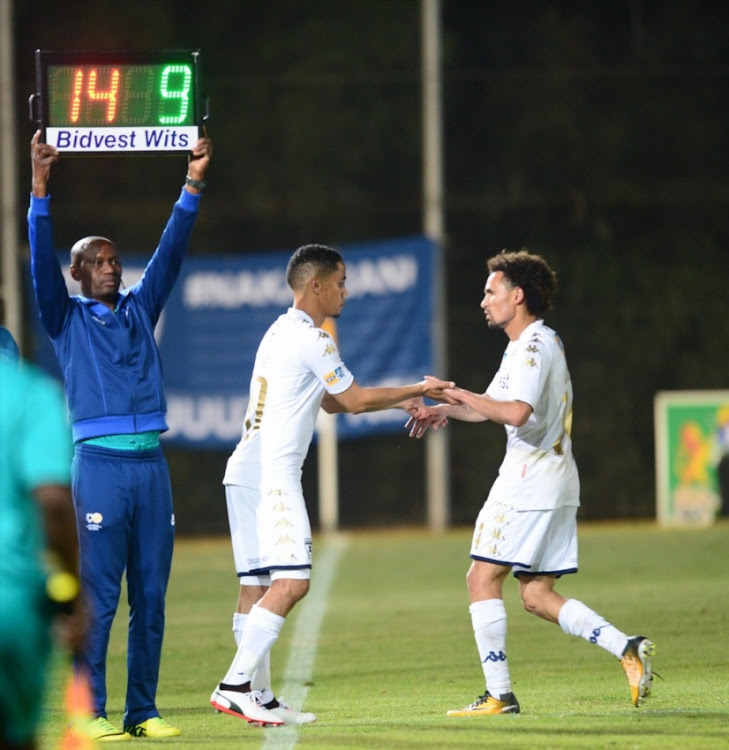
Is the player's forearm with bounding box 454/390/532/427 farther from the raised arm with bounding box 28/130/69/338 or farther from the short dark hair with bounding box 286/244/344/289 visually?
the raised arm with bounding box 28/130/69/338

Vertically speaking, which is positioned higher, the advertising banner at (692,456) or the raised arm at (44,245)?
the raised arm at (44,245)

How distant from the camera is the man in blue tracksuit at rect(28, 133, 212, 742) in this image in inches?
258

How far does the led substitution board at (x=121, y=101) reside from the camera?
22.7ft

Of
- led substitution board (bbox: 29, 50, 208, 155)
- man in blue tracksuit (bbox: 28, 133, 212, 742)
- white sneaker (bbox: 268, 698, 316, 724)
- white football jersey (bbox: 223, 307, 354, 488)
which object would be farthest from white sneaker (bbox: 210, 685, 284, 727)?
led substitution board (bbox: 29, 50, 208, 155)

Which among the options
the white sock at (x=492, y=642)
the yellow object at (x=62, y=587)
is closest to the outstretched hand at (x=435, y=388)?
the white sock at (x=492, y=642)

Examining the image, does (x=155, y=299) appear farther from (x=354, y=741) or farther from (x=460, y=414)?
(x=354, y=741)

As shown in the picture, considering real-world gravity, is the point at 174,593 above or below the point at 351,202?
below

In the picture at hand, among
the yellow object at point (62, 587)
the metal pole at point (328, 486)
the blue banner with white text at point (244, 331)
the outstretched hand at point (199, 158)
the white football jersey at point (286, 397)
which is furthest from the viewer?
the metal pole at point (328, 486)

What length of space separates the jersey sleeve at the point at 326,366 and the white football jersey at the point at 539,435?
0.70 meters

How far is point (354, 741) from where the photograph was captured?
19.8ft

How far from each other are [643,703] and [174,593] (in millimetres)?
7320

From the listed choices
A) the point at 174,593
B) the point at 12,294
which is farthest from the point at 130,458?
the point at 12,294

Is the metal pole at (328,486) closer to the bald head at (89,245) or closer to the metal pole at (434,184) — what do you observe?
the metal pole at (434,184)

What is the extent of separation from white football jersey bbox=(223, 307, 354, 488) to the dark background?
45.8 ft
